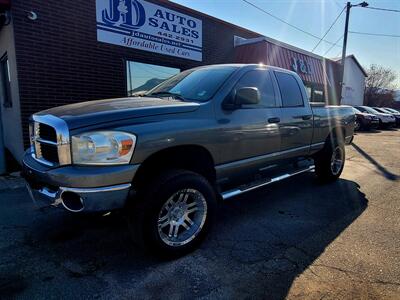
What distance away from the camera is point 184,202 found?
130 inches

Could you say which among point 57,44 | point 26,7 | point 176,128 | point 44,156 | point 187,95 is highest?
point 26,7

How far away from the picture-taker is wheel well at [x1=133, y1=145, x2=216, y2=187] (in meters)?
3.04

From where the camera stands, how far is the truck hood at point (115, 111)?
9.19 feet

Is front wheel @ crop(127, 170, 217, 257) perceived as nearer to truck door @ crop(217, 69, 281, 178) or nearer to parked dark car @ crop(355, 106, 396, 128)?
truck door @ crop(217, 69, 281, 178)

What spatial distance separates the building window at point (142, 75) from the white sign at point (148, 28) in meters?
0.45

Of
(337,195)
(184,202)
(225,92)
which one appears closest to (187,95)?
(225,92)

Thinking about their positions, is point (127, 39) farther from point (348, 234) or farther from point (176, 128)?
point (348, 234)

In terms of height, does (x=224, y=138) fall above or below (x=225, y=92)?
below

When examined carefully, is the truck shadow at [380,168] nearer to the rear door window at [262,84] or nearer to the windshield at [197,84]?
the rear door window at [262,84]

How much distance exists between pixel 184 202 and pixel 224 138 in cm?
85

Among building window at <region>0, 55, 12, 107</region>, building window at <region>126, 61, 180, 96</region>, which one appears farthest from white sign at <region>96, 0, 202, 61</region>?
building window at <region>0, 55, 12, 107</region>

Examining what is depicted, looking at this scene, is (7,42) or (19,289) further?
(7,42)

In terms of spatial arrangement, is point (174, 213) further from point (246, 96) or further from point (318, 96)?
point (318, 96)

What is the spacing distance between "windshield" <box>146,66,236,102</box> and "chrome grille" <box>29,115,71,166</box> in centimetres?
147
